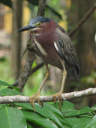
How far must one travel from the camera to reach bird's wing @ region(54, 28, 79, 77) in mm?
2527

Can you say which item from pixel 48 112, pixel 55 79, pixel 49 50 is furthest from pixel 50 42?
pixel 55 79

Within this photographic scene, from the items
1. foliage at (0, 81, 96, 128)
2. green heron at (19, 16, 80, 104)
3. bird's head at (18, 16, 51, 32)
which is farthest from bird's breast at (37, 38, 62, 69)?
foliage at (0, 81, 96, 128)

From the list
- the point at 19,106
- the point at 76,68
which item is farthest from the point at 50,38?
the point at 19,106

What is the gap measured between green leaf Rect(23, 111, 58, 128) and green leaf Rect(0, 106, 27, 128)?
0.08m

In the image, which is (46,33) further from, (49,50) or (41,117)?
(41,117)

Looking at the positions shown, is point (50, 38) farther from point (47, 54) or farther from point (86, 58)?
point (86, 58)

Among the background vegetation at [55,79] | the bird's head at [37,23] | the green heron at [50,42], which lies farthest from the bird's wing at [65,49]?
the background vegetation at [55,79]

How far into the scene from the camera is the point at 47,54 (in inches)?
97.9

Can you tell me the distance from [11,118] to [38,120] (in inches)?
7.1

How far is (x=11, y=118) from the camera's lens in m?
1.64

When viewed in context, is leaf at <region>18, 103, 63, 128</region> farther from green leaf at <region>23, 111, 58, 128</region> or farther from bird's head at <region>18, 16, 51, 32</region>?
bird's head at <region>18, 16, 51, 32</region>

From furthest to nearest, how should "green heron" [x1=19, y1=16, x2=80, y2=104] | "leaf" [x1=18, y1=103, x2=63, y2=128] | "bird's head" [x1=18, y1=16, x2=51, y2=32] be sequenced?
"green heron" [x1=19, y1=16, x2=80, y2=104], "bird's head" [x1=18, y1=16, x2=51, y2=32], "leaf" [x1=18, y1=103, x2=63, y2=128]

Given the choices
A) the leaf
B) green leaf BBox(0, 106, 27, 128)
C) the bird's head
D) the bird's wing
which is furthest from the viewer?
the bird's wing

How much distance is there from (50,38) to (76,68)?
56 cm
